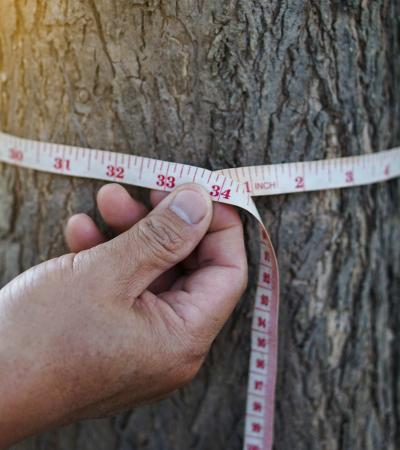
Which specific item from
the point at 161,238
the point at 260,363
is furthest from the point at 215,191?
the point at 260,363

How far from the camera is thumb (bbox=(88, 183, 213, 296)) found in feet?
3.24

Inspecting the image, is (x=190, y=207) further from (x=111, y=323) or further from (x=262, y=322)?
(x=262, y=322)

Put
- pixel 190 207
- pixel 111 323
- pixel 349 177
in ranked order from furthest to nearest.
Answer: pixel 349 177
pixel 190 207
pixel 111 323

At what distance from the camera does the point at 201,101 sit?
1.17m

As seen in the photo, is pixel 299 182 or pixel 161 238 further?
pixel 299 182

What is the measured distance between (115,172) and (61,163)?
0.21 metres

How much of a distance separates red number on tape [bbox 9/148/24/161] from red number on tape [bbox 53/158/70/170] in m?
0.15

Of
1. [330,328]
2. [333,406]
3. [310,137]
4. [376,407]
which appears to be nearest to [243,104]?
[310,137]

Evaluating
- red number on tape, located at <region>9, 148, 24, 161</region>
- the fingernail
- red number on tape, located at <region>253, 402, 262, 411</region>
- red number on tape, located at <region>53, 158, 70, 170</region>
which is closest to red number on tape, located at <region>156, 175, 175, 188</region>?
the fingernail

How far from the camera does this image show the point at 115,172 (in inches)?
47.6

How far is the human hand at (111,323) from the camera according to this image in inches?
35.9

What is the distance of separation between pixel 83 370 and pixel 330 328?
892 mm

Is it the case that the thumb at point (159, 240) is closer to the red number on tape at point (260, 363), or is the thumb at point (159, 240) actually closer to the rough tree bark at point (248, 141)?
the rough tree bark at point (248, 141)

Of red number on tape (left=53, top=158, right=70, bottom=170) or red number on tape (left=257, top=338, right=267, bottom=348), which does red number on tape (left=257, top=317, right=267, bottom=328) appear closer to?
red number on tape (left=257, top=338, right=267, bottom=348)
